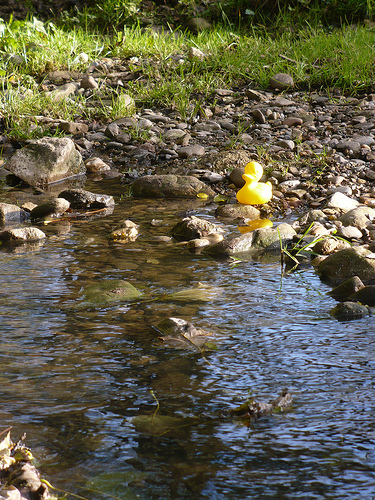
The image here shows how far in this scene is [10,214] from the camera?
414 centimetres

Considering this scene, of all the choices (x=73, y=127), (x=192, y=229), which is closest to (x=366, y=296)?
(x=192, y=229)

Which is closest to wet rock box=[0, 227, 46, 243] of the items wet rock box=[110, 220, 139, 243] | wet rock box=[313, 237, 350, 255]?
wet rock box=[110, 220, 139, 243]

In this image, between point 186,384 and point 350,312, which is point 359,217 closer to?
point 350,312

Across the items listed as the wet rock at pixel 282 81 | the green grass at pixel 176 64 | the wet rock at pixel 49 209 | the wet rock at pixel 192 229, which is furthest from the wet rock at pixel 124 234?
the wet rock at pixel 282 81

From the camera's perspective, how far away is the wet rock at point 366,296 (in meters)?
2.68

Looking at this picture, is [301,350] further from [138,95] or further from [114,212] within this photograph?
[138,95]

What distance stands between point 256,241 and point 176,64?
4178mm

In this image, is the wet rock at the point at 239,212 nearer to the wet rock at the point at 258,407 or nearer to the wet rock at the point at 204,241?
the wet rock at the point at 204,241

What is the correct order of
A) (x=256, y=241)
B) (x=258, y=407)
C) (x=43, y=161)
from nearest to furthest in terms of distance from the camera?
(x=258, y=407)
(x=256, y=241)
(x=43, y=161)

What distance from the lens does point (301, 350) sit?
226cm

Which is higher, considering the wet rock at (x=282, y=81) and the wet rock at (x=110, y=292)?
the wet rock at (x=282, y=81)

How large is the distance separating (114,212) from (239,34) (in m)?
4.67

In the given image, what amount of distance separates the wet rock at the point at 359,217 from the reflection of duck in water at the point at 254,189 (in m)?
0.61

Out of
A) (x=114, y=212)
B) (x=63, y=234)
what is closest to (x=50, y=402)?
(x=63, y=234)
